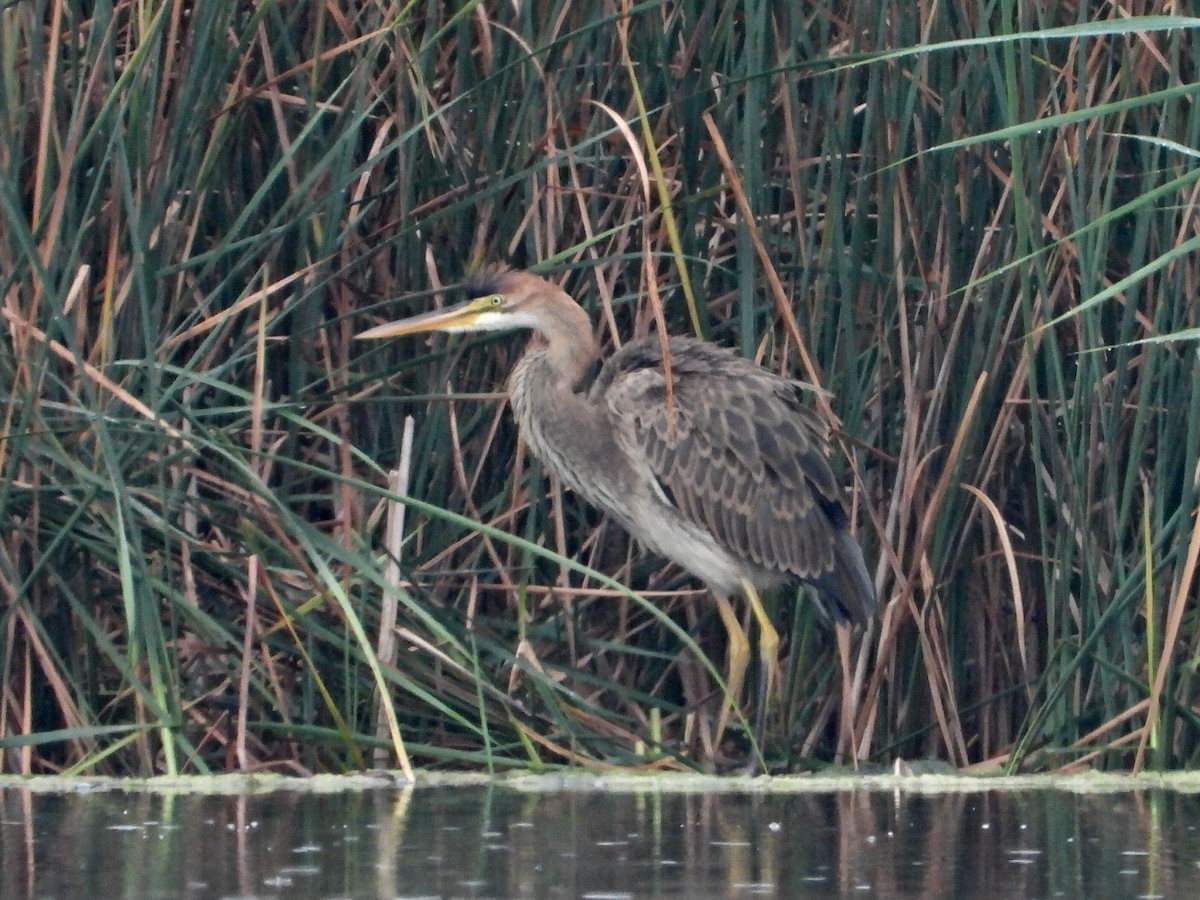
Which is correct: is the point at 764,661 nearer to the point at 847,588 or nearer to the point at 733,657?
the point at 733,657

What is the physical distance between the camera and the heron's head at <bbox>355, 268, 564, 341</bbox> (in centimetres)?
582

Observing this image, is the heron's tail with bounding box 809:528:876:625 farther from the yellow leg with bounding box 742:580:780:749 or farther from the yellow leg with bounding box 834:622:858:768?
the yellow leg with bounding box 742:580:780:749

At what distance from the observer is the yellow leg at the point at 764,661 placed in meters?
5.95

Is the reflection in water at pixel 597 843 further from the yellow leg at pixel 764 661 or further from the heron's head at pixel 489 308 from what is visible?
the heron's head at pixel 489 308

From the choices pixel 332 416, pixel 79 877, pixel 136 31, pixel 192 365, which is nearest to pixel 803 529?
pixel 332 416

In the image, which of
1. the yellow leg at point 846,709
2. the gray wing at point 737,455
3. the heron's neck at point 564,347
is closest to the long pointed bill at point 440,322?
the heron's neck at point 564,347

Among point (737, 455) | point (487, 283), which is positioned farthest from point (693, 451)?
point (487, 283)

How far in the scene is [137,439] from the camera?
5.32 meters

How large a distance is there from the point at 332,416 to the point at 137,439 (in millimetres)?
743

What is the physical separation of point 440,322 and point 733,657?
1138 mm

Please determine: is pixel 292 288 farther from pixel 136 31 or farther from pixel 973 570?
pixel 973 570

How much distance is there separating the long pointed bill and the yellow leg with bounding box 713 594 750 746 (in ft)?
3.25

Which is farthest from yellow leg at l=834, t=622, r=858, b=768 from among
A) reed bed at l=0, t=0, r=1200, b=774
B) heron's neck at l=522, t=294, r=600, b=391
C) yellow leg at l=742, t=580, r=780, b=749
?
heron's neck at l=522, t=294, r=600, b=391

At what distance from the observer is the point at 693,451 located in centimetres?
638
